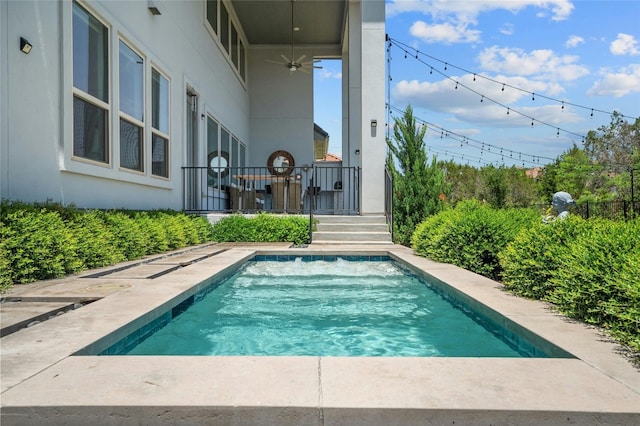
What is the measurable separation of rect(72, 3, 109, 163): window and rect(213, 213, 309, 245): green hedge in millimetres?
3133

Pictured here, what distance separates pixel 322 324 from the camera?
3.27m

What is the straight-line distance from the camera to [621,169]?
59.8 feet

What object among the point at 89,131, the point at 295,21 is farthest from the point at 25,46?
the point at 295,21

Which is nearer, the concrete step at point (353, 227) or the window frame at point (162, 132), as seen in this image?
the window frame at point (162, 132)

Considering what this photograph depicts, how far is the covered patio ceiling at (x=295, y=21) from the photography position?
1125 cm

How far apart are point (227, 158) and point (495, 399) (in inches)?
414

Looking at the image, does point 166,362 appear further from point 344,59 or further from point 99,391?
point 344,59

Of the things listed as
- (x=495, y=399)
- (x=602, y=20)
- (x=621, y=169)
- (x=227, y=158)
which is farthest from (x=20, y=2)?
(x=621, y=169)

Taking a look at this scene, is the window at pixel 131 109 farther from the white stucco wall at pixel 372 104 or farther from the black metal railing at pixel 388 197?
the white stucco wall at pixel 372 104

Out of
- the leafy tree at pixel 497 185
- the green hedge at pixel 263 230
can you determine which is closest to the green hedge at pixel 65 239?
the green hedge at pixel 263 230

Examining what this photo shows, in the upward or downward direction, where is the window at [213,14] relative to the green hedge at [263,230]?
upward

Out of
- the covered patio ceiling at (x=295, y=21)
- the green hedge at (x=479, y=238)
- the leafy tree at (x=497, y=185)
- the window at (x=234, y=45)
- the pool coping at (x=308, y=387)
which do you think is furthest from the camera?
the leafy tree at (x=497, y=185)

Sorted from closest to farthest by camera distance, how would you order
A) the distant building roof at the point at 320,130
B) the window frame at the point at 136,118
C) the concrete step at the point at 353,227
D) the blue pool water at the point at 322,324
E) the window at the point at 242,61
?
1. the blue pool water at the point at 322,324
2. the window frame at the point at 136,118
3. the concrete step at the point at 353,227
4. the window at the point at 242,61
5. the distant building roof at the point at 320,130

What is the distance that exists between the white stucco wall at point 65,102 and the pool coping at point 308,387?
2.26 metres
